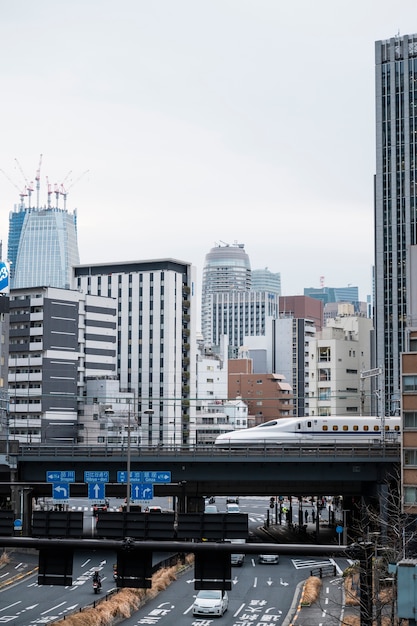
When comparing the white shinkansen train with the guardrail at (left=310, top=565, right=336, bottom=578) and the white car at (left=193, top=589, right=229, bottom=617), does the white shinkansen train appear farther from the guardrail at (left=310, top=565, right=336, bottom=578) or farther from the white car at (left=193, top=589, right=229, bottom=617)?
the white car at (left=193, top=589, right=229, bottom=617)

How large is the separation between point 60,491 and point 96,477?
3393mm

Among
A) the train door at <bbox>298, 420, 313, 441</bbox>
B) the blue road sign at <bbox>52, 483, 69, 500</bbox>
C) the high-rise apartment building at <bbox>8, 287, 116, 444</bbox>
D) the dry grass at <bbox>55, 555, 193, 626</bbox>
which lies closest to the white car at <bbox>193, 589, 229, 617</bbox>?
the dry grass at <bbox>55, 555, 193, 626</bbox>

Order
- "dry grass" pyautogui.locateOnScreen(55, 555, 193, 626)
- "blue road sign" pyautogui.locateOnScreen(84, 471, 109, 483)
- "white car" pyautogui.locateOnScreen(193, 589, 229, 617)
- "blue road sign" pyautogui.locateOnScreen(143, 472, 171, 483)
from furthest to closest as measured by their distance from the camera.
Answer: "blue road sign" pyautogui.locateOnScreen(84, 471, 109, 483) < "blue road sign" pyautogui.locateOnScreen(143, 472, 171, 483) < "white car" pyautogui.locateOnScreen(193, 589, 229, 617) < "dry grass" pyautogui.locateOnScreen(55, 555, 193, 626)

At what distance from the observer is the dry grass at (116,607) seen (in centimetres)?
5434

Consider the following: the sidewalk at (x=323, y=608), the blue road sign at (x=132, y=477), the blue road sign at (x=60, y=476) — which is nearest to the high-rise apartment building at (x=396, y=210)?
the blue road sign at (x=132, y=477)

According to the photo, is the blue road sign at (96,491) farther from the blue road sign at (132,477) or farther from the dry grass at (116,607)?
the dry grass at (116,607)

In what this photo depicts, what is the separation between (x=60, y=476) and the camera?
3002 inches

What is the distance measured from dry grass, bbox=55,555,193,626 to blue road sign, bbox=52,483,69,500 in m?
8.52

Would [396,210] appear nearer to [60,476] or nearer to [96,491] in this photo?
[60,476]

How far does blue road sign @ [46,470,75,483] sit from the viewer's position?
7612cm

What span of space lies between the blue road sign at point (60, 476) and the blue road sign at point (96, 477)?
3.62 ft

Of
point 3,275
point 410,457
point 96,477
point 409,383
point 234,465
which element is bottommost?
point 96,477

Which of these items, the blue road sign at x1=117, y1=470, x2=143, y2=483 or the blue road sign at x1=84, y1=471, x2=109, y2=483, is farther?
the blue road sign at x1=84, y1=471, x2=109, y2=483

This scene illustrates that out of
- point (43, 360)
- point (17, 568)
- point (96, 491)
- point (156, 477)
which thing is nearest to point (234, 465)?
point (156, 477)
